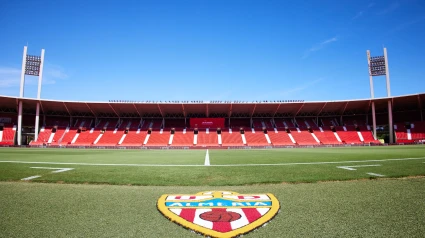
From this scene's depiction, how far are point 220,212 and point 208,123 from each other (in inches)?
2002

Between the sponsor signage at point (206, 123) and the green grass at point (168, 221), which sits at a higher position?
the sponsor signage at point (206, 123)

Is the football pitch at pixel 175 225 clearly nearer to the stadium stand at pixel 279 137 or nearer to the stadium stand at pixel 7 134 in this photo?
the stadium stand at pixel 279 137

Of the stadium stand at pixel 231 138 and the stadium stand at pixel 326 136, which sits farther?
the stadium stand at pixel 326 136

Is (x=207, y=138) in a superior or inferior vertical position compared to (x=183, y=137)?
inferior

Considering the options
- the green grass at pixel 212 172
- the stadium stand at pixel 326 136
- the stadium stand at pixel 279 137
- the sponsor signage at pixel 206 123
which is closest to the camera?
the green grass at pixel 212 172

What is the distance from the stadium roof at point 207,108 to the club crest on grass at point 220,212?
151 ft

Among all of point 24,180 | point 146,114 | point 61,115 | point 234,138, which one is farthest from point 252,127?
point 24,180

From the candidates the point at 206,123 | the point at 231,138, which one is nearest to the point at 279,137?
the point at 231,138

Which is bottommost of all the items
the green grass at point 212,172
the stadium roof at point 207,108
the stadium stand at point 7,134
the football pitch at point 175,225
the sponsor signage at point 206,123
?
the green grass at point 212,172

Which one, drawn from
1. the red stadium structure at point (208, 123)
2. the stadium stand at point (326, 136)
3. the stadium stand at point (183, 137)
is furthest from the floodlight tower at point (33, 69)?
the stadium stand at point (326, 136)

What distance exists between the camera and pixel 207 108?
51094 millimetres

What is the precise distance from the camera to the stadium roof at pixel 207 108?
153 ft

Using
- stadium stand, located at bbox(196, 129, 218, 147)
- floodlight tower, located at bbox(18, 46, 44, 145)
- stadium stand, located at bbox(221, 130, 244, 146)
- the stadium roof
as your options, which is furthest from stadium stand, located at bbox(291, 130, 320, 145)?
floodlight tower, located at bbox(18, 46, 44, 145)

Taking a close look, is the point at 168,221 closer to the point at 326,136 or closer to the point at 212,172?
the point at 212,172
